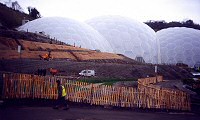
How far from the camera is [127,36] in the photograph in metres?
62.2

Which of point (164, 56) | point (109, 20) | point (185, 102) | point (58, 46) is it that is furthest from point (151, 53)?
point (185, 102)

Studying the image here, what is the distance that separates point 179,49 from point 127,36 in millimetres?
15412

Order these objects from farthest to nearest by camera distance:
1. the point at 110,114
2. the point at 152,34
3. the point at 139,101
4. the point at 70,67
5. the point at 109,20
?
the point at 152,34 < the point at 109,20 < the point at 70,67 < the point at 139,101 < the point at 110,114

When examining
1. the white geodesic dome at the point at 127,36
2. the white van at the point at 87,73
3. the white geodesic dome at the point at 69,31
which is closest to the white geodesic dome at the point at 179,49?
the white geodesic dome at the point at 127,36

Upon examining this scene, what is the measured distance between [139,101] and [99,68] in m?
19.7

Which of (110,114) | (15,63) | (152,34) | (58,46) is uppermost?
(152,34)

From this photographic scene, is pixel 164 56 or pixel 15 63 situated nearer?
pixel 15 63

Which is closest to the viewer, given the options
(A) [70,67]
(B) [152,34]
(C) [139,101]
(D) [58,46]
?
(C) [139,101]

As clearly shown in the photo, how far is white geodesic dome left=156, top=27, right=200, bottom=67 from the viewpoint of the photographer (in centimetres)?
6806

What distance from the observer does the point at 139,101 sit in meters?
17.2

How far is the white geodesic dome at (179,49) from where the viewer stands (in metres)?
68.1

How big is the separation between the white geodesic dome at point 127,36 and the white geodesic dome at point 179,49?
3.39m

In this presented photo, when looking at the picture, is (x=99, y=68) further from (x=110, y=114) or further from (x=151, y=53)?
(x=151, y=53)

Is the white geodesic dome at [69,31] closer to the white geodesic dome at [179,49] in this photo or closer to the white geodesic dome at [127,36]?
the white geodesic dome at [127,36]
